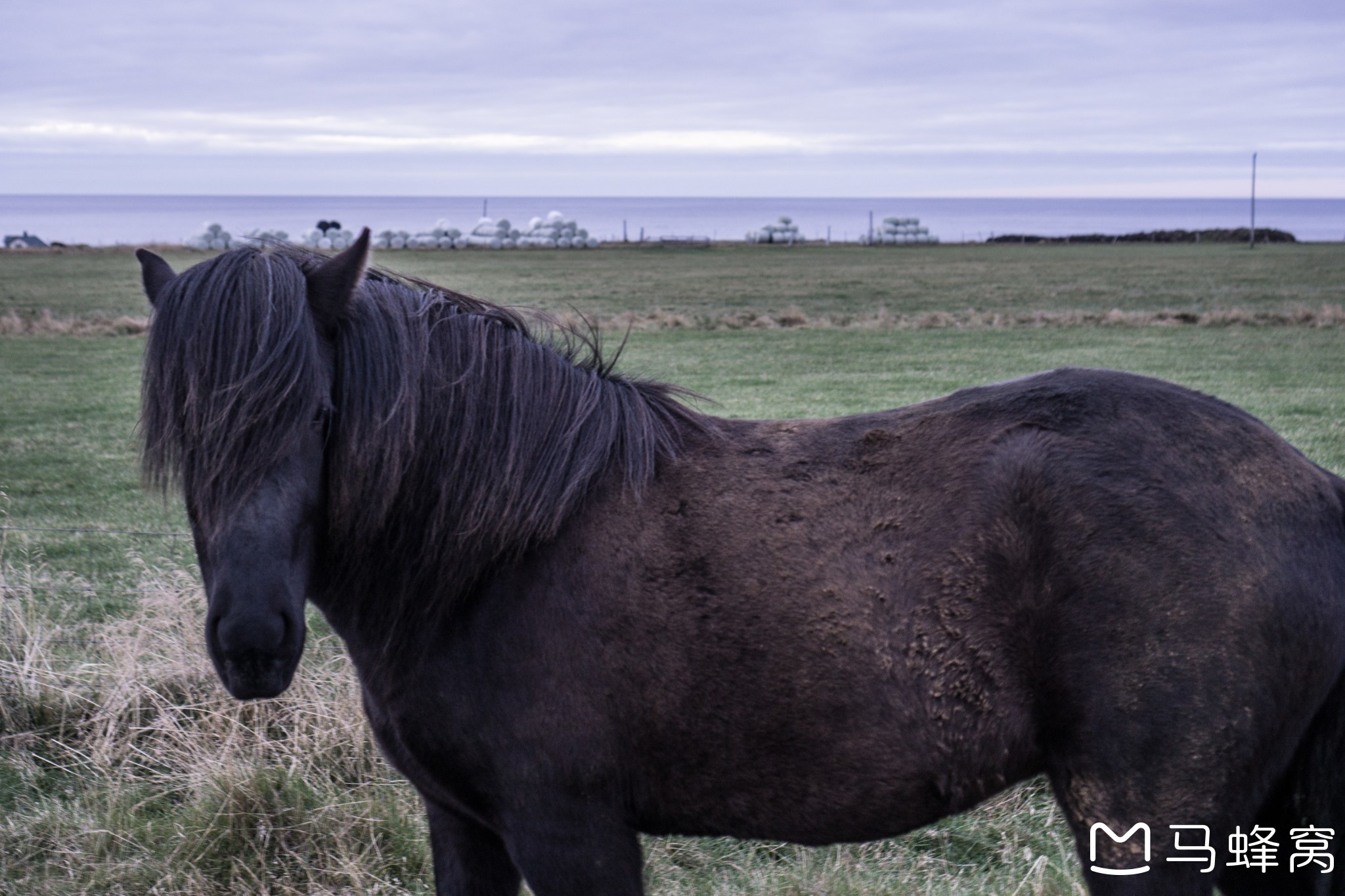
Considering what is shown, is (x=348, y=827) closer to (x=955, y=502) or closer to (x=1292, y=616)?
(x=955, y=502)

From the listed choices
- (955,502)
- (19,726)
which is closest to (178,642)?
(19,726)

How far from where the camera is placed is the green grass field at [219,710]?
3.23 metres

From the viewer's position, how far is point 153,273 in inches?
85.7

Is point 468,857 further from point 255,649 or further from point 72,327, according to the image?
point 72,327

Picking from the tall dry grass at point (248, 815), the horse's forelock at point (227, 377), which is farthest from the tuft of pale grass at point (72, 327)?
the horse's forelock at point (227, 377)

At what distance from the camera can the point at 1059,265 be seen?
1914 inches

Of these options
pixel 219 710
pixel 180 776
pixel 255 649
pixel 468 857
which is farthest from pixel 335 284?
pixel 219 710

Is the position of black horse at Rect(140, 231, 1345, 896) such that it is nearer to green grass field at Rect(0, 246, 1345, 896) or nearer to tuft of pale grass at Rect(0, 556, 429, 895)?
green grass field at Rect(0, 246, 1345, 896)

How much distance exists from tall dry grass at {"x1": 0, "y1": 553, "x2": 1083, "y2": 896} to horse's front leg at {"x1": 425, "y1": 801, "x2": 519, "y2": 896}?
3.01ft

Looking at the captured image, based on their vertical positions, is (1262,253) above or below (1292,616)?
above

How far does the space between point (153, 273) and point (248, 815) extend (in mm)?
1983

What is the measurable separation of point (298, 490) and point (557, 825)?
818 mm

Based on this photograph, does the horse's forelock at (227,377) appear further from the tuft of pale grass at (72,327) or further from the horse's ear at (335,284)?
Answer: the tuft of pale grass at (72,327)

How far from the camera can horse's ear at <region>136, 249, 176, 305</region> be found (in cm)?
216
